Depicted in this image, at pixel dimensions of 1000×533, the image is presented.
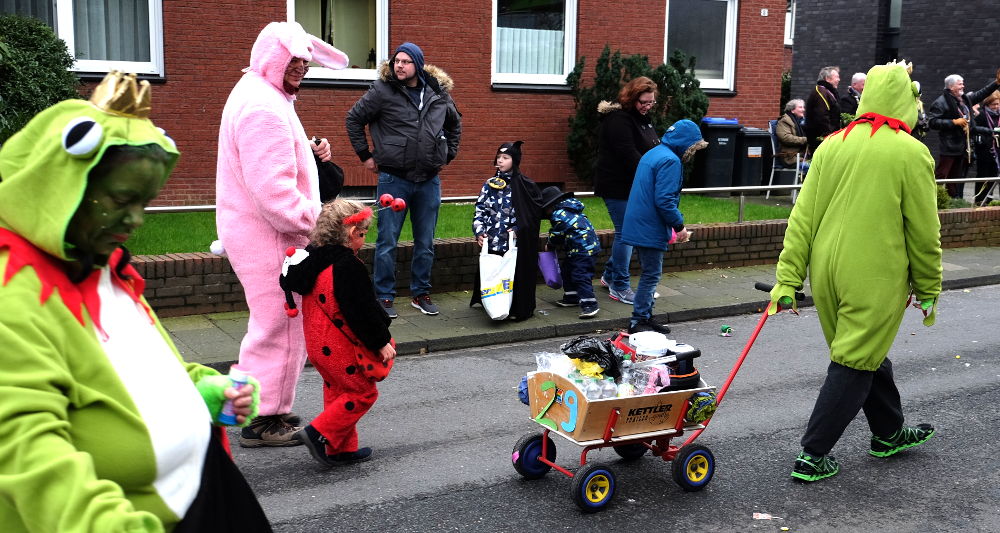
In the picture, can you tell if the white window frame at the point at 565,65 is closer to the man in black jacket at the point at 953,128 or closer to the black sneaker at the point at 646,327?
the man in black jacket at the point at 953,128

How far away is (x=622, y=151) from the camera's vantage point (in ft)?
33.1

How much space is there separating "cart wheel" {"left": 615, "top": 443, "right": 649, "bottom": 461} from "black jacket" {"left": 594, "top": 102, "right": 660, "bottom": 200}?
187 inches

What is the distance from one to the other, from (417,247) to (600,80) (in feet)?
21.5

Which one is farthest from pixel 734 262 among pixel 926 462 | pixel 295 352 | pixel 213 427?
pixel 213 427

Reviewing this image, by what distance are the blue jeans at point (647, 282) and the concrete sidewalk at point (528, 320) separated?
0.38 m

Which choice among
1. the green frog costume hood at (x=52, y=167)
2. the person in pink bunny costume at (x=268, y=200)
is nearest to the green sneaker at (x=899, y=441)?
the person in pink bunny costume at (x=268, y=200)

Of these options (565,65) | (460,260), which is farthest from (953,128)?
(460,260)

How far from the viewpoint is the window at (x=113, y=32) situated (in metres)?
12.5

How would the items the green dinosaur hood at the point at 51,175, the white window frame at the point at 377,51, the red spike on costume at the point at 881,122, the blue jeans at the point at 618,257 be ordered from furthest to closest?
the white window frame at the point at 377,51 → the blue jeans at the point at 618,257 → the red spike on costume at the point at 881,122 → the green dinosaur hood at the point at 51,175

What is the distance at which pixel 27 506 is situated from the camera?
201 centimetres

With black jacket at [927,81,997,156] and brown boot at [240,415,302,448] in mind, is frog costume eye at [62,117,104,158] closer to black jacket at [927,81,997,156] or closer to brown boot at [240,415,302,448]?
brown boot at [240,415,302,448]

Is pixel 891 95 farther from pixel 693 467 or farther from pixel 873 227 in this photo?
pixel 693 467

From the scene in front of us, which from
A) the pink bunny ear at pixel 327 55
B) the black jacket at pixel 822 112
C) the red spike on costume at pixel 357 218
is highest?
the pink bunny ear at pixel 327 55

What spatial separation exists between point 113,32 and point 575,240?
678 cm
